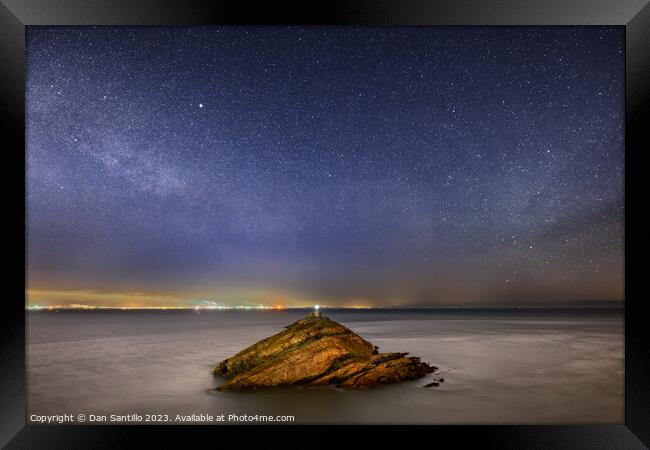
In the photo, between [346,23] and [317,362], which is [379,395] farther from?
[346,23]

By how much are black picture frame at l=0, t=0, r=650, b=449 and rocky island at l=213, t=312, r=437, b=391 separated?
86.0 inches

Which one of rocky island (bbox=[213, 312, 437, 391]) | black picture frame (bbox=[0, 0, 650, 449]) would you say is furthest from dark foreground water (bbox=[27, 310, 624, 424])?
black picture frame (bbox=[0, 0, 650, 449])

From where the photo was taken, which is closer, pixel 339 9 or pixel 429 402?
pixel 339 9

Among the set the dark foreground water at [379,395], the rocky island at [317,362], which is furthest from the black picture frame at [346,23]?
the rocky island at [317,362]

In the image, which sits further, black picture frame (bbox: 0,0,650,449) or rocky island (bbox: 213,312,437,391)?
rocky island (bbox: 213,312,437,391)

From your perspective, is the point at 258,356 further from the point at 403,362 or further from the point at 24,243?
the point at 24,243

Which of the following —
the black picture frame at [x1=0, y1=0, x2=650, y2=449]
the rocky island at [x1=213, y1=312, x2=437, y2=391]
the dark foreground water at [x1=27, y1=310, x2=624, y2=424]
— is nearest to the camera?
the black picture frame at [x1=0, y1=0, x2=650, y2=449]

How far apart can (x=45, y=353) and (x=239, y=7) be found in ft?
47.7

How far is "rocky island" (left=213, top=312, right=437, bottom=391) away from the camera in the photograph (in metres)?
5.61

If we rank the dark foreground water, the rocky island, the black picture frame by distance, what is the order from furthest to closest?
the rocky island
the dark foreground water
the black picture frame

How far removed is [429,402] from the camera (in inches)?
224

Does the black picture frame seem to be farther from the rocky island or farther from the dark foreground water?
the rocky island

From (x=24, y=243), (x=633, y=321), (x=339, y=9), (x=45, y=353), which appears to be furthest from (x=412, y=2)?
(x=45, y=353)

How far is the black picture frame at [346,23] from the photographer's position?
3.35m
